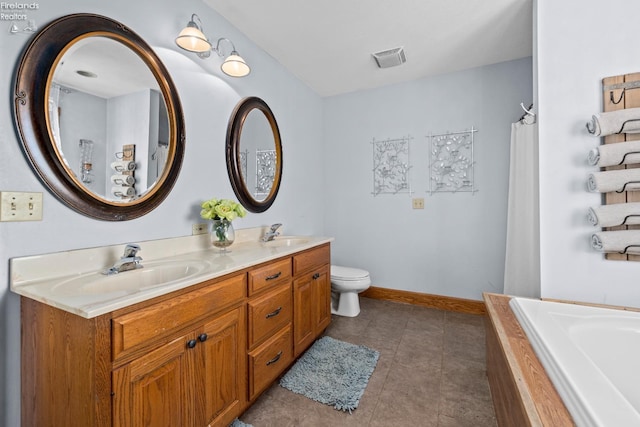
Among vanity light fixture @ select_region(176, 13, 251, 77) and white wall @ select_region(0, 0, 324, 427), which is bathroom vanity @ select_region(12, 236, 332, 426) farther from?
vanity light fixture @ select_region(176, 13, 251, 77)

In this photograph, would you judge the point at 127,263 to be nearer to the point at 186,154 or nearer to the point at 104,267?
the point at 104,267

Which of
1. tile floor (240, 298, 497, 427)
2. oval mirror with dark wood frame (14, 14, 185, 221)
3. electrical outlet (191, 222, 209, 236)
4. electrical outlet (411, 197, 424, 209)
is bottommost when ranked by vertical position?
tile floor (240, 298, 497, 427)

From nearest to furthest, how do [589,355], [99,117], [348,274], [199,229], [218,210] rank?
[589,355], [99,117], [218,210], [199,229], [348,274]

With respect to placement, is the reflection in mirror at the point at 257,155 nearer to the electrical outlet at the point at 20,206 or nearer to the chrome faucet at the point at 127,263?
the chrome faucet at the point at 127,263

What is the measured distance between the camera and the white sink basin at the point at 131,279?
3.32ft

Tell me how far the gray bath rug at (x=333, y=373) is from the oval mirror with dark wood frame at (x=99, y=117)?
139 centimetres

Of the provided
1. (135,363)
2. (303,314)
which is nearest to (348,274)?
(303,314)

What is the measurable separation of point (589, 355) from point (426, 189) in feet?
6.32

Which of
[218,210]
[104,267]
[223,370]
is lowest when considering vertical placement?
[223,370]

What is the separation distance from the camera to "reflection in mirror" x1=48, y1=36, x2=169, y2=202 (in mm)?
1178

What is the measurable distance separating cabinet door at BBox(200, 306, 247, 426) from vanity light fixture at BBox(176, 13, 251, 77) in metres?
1.49

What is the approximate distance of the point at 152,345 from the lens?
0.96 meters

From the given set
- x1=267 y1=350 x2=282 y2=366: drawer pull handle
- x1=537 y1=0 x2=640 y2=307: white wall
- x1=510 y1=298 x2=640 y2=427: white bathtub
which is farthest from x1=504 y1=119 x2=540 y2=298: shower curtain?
x1=267 y1=350 x2=282 y2=366: drawer pull handle

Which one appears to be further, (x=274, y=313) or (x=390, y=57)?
(x=390, y=57)
